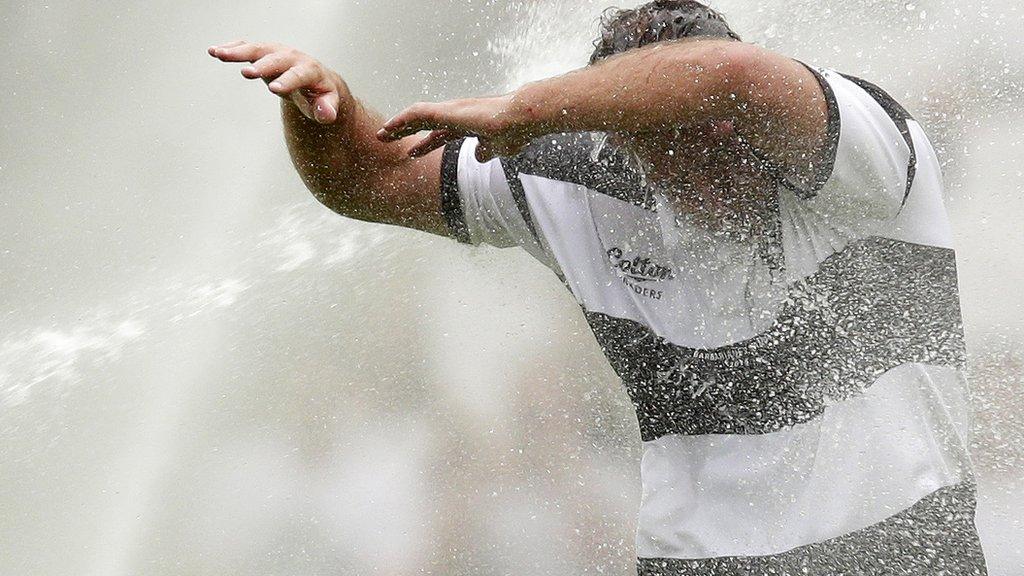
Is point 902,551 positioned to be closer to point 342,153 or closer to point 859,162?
point 859,162

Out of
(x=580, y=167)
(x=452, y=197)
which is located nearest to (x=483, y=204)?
(x=452, y=197)

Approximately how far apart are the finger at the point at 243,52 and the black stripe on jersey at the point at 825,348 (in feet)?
2.16

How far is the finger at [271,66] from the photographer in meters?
1.38

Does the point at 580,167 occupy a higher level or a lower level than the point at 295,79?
lower

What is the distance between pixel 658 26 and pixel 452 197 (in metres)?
0.41

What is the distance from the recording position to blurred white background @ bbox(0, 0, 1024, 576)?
2197mm

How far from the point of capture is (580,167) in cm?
163

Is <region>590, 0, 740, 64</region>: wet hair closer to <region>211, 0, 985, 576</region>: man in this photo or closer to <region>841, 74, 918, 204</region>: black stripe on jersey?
<region>211, 0, 985, 576</region>: man

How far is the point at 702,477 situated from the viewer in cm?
153

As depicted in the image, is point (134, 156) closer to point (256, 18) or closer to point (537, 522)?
point (256, 18)

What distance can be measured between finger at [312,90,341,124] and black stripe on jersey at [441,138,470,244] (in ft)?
0.83

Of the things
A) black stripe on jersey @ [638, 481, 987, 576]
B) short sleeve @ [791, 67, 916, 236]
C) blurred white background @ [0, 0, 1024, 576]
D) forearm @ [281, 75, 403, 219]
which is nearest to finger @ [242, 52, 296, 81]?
forearm @ [281, 75, 403, 219]

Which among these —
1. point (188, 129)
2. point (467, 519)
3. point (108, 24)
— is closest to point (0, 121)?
point (108, 24)

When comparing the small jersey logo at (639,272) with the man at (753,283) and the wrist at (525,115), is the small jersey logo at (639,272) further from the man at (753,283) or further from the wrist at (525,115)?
the wrist at (525,115)
